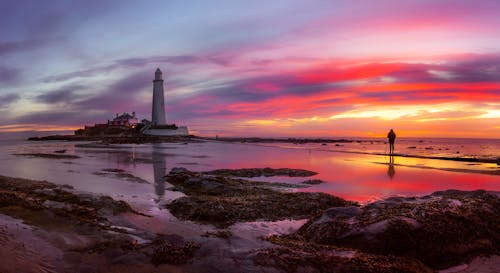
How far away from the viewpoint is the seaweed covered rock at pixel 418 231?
6094 mm

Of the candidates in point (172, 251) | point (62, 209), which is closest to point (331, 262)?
point (172, 251)

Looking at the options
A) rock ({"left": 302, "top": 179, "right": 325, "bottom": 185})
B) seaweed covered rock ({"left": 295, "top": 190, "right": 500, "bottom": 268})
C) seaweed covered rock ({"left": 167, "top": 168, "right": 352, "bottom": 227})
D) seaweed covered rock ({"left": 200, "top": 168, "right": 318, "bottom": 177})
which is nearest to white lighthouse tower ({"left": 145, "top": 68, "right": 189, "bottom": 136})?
seaweed covered rock ({"left": 200, "top": 168, "right": 318, "bottom": 177})

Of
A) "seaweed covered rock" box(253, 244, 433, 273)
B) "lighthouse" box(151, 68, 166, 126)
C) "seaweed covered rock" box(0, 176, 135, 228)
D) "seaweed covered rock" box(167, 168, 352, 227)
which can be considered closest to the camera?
"seaweed covered rock" box(253, 244, 433, 273)

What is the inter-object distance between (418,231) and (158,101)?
3590 inches

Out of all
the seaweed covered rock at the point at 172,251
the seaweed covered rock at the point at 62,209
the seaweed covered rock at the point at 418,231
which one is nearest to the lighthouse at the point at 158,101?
the seaweed covered rock at the point at 62,209

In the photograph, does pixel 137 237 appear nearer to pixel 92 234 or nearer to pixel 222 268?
pixel 92 234

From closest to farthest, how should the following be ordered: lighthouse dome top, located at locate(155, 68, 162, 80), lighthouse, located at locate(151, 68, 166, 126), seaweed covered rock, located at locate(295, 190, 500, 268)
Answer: seaweed covered rock, located at locate(295, 190, 500, 268)
lighthouse, located at locate(151, 68, 166, 126)
lighthouse dome top, located at locate(155, 68, 162, 80)

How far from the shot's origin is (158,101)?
92250 millimetres

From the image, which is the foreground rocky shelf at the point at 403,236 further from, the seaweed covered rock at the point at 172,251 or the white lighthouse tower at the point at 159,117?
the white lighthouse tower at the point at 159,117

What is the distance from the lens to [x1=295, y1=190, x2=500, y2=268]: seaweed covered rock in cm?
609

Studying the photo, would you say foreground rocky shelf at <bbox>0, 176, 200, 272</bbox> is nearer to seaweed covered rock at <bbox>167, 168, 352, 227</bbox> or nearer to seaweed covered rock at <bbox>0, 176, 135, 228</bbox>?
seaweed covered rock at <bbox>0, 176, 135, 228</bbox>

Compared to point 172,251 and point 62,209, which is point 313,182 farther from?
point 172,251

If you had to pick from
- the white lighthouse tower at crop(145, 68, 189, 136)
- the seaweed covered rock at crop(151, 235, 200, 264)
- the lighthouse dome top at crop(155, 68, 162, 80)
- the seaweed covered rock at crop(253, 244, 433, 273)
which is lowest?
the seaweed covered rock at crop(253, 244, 433, 273)

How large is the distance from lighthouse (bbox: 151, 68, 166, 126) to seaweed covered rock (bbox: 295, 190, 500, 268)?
8773 centimetres
